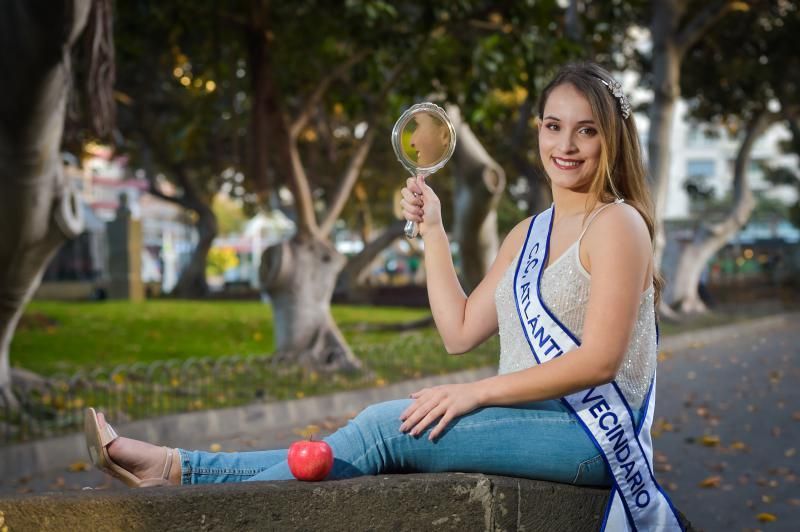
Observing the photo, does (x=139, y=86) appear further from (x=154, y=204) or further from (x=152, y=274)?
(x=154, y=204)

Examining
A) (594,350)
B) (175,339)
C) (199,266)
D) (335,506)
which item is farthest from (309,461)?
(199,266)

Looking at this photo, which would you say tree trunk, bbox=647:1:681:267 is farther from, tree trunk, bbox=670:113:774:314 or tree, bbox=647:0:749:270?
tree trunk, bbox=670:113:774:314

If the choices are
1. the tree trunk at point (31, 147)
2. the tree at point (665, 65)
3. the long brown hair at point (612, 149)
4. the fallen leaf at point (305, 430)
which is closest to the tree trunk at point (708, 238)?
the tree at point (665, 65)

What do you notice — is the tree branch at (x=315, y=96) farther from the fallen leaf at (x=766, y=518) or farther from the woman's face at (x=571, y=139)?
the woman's face at (x=571, y=139)

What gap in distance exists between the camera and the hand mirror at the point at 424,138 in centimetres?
353

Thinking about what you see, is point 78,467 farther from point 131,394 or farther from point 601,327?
point 601,327

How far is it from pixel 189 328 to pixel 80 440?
9.22m

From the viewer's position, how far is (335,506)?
273 centimetres

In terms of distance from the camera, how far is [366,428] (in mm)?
2920

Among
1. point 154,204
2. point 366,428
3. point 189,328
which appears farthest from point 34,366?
point 154,204

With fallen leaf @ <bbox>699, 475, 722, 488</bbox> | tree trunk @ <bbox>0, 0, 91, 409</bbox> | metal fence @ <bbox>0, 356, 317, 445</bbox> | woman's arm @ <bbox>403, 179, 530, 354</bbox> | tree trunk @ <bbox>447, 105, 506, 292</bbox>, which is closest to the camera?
woman's arm @ <bbox>403, 179, 530, 354</bbox>

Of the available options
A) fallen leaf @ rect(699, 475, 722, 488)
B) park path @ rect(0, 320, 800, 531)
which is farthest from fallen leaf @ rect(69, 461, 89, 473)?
fallen leaf @ rect(699, 475, 722, 488)

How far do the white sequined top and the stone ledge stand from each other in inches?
13.6

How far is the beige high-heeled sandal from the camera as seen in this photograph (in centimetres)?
293
